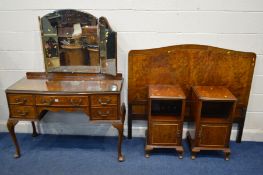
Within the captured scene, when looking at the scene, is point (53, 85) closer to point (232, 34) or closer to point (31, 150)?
point (31, 150)

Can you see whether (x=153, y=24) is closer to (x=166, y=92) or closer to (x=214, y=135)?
(x=166, y=92)

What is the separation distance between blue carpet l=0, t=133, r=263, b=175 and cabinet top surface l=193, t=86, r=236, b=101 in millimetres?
682

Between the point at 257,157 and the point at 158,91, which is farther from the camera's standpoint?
the point at 257,157

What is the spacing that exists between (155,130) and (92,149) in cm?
74

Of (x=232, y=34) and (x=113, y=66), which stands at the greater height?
(x=232, y=34)

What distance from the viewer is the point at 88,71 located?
250cm

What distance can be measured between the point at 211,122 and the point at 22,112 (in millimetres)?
1752

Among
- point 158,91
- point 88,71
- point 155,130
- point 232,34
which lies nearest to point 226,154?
point 155,130

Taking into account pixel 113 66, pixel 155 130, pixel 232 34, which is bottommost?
pixel 155 130

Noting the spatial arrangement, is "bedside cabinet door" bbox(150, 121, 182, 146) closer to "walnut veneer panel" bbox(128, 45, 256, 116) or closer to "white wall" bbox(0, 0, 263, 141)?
"walnut veneer panel" bbox(128, 45, 256, 116)

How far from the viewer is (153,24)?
7.83ft

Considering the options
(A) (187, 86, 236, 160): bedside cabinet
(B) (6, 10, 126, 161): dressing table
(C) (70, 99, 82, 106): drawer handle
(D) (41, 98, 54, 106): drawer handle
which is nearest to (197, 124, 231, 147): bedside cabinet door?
(A) (187, 86, 236, 160): bedside cabinet

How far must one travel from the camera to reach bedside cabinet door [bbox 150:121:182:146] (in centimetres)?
235

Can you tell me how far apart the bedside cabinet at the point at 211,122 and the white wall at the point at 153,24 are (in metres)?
0.46
